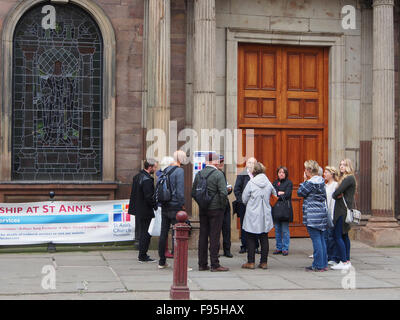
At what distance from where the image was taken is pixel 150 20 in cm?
1366

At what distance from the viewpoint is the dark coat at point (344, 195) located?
11289 mm

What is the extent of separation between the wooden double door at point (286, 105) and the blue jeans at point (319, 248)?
380 cm

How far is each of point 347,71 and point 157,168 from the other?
5.18m

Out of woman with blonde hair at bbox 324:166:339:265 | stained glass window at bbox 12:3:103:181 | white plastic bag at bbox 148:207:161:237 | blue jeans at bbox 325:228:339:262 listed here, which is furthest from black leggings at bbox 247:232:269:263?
stained glass window at bbox 12:3:103:181

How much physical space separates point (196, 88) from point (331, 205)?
12.3ft

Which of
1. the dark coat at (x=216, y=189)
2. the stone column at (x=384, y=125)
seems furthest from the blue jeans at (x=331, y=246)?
the stone column at (x=384, y=125)

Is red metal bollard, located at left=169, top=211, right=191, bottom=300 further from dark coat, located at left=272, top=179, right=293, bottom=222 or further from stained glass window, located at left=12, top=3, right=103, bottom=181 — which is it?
stained glass window, located at left=12, top=3, right=103, bottom=181

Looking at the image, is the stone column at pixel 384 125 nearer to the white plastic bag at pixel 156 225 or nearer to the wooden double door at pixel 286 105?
the wooden double door at pixel 286 105

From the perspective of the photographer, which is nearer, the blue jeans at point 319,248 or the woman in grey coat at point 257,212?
the blue jeans at point 319,248

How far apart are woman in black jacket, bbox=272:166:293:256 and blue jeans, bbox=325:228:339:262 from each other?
1081 millimetres

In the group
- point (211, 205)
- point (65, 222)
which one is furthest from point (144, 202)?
point (65, 222)

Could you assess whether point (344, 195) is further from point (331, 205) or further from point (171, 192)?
point (171, 192)

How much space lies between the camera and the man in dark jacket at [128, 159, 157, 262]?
38.4ft

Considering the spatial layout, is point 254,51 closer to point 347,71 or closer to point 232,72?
point 232,72
